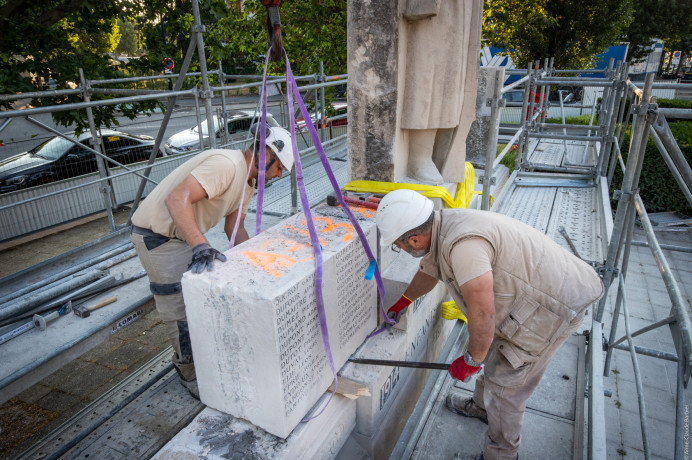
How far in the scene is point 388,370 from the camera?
9.54 feet

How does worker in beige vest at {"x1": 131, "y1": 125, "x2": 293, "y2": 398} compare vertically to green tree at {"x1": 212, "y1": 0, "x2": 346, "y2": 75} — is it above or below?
below

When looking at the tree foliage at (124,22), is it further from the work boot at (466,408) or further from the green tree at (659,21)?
the green tree at (659,21)

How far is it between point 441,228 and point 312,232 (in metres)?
0.70

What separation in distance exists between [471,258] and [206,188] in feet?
5.25

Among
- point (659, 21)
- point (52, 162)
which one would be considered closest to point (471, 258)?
point (52, 162)

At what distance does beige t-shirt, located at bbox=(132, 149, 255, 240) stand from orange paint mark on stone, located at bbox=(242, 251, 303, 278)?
2.21 feet

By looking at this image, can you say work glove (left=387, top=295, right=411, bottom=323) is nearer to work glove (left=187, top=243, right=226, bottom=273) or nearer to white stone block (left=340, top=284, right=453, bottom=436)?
white stone block (left=340, top=284, right=453, bottom=436)


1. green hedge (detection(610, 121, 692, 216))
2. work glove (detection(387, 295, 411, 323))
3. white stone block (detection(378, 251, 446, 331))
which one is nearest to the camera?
work glove (detection(387, 295, 411, 323))

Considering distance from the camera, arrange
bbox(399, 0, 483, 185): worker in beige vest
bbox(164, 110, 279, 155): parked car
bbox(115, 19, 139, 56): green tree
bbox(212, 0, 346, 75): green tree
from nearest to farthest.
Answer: bbox(399, 0, 483, 185): worker in beige vest
bbox(212, 0, 346, 75): green tree
bbox(164, 110, 279, 155): parked car
bbox(115, 19, 139, 56): green tree

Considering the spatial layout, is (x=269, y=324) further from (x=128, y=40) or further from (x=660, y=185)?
(x=128, y=40)

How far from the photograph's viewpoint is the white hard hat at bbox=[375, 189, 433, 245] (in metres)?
2.36

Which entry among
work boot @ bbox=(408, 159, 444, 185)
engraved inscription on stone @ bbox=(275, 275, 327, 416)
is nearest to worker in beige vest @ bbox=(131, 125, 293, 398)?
engraved inscription on stone @ bbox=(275, 275, 327, 416)

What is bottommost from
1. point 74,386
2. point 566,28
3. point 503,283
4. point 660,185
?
point 74,386

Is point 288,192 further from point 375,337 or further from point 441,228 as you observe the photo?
point 441,228
